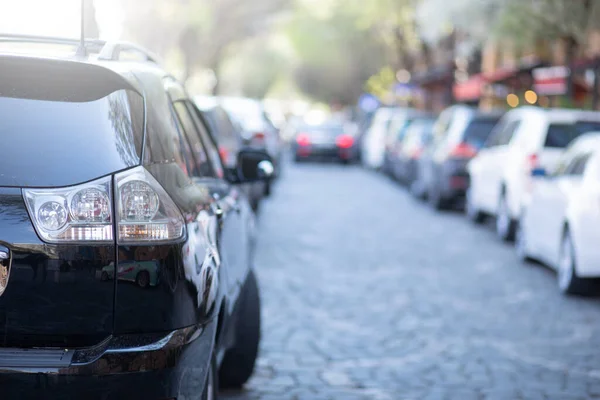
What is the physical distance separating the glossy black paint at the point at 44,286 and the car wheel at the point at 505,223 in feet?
39.3

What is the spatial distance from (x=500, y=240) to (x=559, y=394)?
912 cm

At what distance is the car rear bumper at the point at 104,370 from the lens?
3787 mm

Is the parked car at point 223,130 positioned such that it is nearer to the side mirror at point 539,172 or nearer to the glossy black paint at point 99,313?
the side mirror at point 539,172

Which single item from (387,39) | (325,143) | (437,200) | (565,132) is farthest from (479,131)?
(387,39)

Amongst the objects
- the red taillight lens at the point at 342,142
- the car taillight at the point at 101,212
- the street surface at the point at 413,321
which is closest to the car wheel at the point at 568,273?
the street surface at the point at 413,321

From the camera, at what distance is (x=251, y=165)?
6.53 meters

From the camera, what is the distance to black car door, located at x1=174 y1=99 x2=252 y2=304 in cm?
520

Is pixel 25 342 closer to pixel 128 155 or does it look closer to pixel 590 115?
pixel 128 155

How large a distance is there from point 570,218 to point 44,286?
7.52 metres

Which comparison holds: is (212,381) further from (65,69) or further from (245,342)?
(245,342)

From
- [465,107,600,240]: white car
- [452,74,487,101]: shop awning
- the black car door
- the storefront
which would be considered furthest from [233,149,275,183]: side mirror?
the storefront

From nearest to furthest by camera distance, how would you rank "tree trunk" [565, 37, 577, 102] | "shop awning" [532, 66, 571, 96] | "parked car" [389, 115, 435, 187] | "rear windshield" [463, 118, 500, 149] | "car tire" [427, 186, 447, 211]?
"rear windshield" [463, 118, 500, 149], "car tire" [427, 186, 447, 211], "tree trunk" [565, 37, 577, 102], "parked car" [389, 115, 435, 187], "shop awning" [532, 66, 571, 96]

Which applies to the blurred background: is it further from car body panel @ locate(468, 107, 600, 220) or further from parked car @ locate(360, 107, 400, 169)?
car body panel @ locate(468, 107, 600, 220)

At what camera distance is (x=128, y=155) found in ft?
13.1
